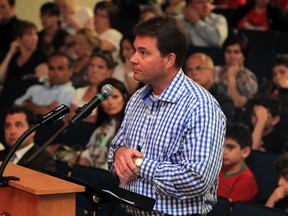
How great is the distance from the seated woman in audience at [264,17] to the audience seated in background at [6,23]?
2545 mm

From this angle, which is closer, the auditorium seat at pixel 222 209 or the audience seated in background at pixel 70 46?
the auditorium seat at pixel 222 209

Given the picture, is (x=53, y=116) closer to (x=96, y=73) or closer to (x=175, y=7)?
(x=96, y=73)

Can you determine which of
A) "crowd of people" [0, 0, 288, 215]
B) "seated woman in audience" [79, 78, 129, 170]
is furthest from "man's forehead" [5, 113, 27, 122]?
"seated woman in audience" [79, 78, 129, 170]

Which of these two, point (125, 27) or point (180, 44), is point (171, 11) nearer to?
point (125, 27)

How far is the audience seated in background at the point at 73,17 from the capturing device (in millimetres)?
9352

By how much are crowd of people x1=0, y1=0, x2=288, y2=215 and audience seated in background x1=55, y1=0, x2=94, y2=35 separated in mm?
15

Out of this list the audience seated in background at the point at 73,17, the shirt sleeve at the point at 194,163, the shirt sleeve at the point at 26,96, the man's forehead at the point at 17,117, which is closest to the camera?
the shirt sleeve at the point at 194,163

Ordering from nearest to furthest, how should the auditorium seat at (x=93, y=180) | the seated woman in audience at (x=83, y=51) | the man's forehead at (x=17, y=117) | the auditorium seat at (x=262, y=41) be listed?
the auditorium seat at (x=93, y=180) → the man's forehead at (x=17, y=117) → the auditorium seat at (x=262, y=41) → the seated woman in audience at (x=83, y=51)

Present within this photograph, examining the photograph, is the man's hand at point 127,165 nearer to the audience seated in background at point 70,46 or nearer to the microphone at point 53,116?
the microphone at point 53,116

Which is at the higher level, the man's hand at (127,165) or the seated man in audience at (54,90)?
the seated man in audience at (54,90)

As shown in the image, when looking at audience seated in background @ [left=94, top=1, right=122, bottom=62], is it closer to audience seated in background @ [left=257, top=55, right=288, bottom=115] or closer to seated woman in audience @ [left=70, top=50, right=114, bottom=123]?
seated woman in audience @ [left=70, top=50, right=114, bottom=123]

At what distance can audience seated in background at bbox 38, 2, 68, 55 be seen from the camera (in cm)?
905

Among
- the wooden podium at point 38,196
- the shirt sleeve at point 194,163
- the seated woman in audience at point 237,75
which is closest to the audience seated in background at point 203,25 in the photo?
the seated woman in audience at point 237,75

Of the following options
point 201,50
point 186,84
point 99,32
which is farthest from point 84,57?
point 186,84
